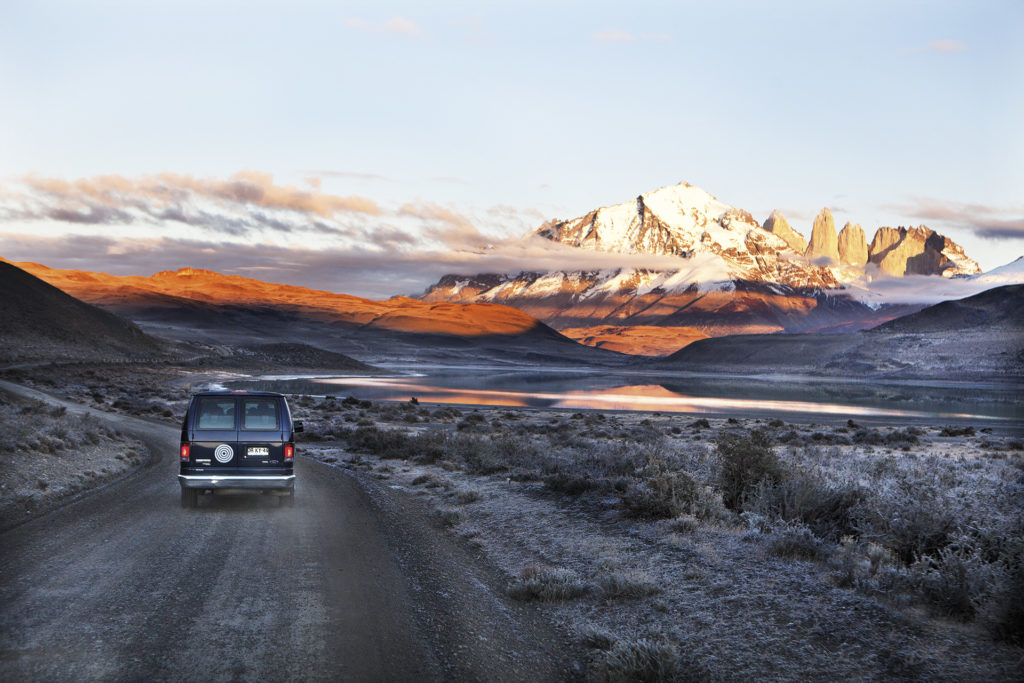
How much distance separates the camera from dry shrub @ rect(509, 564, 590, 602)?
941 cm

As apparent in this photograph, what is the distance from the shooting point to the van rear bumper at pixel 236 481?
47.0 ft

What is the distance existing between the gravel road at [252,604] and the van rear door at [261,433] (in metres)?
1.05

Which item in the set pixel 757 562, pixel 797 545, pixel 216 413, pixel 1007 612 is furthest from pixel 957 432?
pixel 1007 612

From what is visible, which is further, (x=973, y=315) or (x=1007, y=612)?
(x=973, y=315)

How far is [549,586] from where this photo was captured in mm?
9508

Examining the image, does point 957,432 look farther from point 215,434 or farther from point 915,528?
point 215,434

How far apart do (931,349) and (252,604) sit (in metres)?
162

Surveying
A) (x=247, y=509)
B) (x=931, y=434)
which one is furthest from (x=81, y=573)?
(x=931, y=434)

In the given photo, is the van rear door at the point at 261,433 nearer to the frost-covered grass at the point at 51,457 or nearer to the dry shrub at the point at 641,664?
the frost-covered grass at the point at 51,457

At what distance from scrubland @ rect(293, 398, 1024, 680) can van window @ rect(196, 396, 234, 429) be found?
172 inches

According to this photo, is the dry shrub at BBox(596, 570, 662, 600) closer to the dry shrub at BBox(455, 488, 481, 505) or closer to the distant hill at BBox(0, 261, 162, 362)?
the dry shrub at BBox(455, 488, 481, 505)

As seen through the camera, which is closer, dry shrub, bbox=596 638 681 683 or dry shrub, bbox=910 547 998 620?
dry shrub, bbox=596 638 681 683

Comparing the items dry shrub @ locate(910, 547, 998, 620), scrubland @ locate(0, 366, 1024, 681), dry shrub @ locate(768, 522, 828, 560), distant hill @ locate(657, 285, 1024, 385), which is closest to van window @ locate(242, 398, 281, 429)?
scrubland @ locate(0, 366, 1024, 681)

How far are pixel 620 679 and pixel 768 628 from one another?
1.85m
